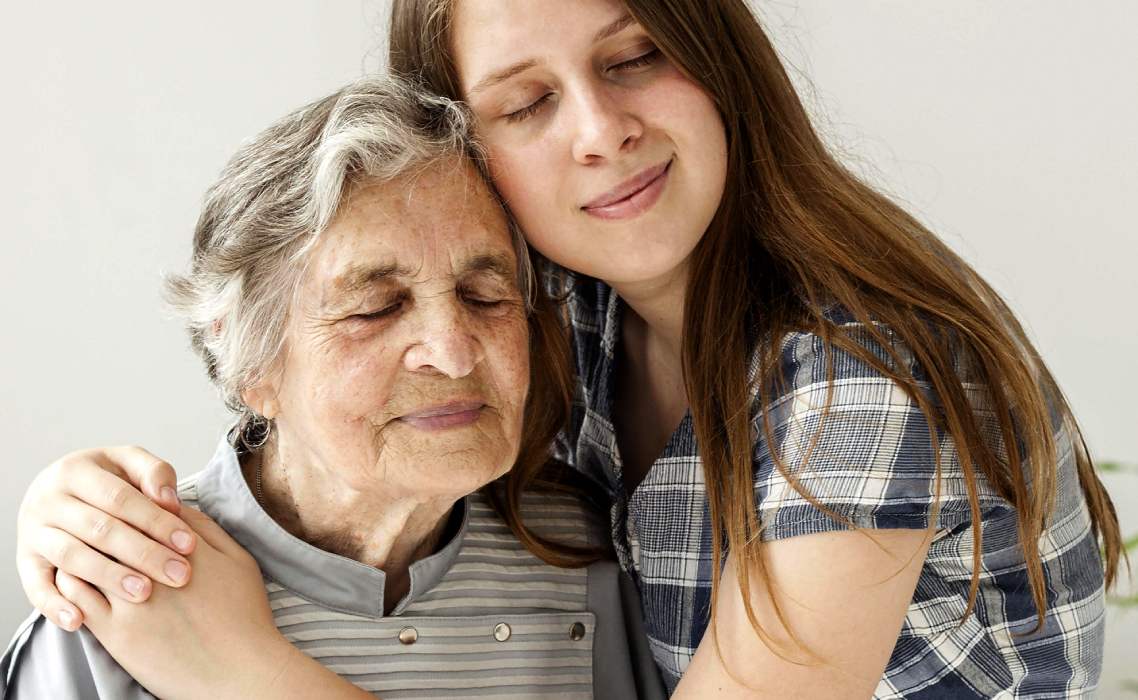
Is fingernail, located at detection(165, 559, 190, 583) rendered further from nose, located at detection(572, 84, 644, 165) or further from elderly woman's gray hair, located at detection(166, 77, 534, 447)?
nose, located at detection(572, 84, 644, 165)

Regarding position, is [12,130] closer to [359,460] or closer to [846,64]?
[359,460]

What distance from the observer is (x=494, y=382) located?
1686 mm

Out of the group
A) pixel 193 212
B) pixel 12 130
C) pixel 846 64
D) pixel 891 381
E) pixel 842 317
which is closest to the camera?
pixel 891 381

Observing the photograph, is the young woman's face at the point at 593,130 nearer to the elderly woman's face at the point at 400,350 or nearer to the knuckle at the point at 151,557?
the elderly woman's face at the point at 400,350

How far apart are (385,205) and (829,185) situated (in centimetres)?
64

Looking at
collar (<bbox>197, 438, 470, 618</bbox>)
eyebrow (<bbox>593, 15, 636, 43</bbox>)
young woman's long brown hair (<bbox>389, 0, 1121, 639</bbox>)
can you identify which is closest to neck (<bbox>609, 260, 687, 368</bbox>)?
young woman's long brown hair (<bbox>389, 0, 1121, 639</bbox>)

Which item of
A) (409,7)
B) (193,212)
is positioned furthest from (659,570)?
(193,212)

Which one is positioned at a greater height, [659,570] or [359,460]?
[359,460]

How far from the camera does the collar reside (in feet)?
5.60

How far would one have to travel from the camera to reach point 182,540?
1.57m

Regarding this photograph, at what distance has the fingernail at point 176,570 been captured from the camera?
5.06 ft

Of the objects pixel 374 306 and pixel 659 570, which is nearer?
pixel 374 306

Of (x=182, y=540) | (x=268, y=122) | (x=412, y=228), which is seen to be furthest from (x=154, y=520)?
(x=268, y=122)

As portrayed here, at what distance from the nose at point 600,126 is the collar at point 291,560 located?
649 millimetres
